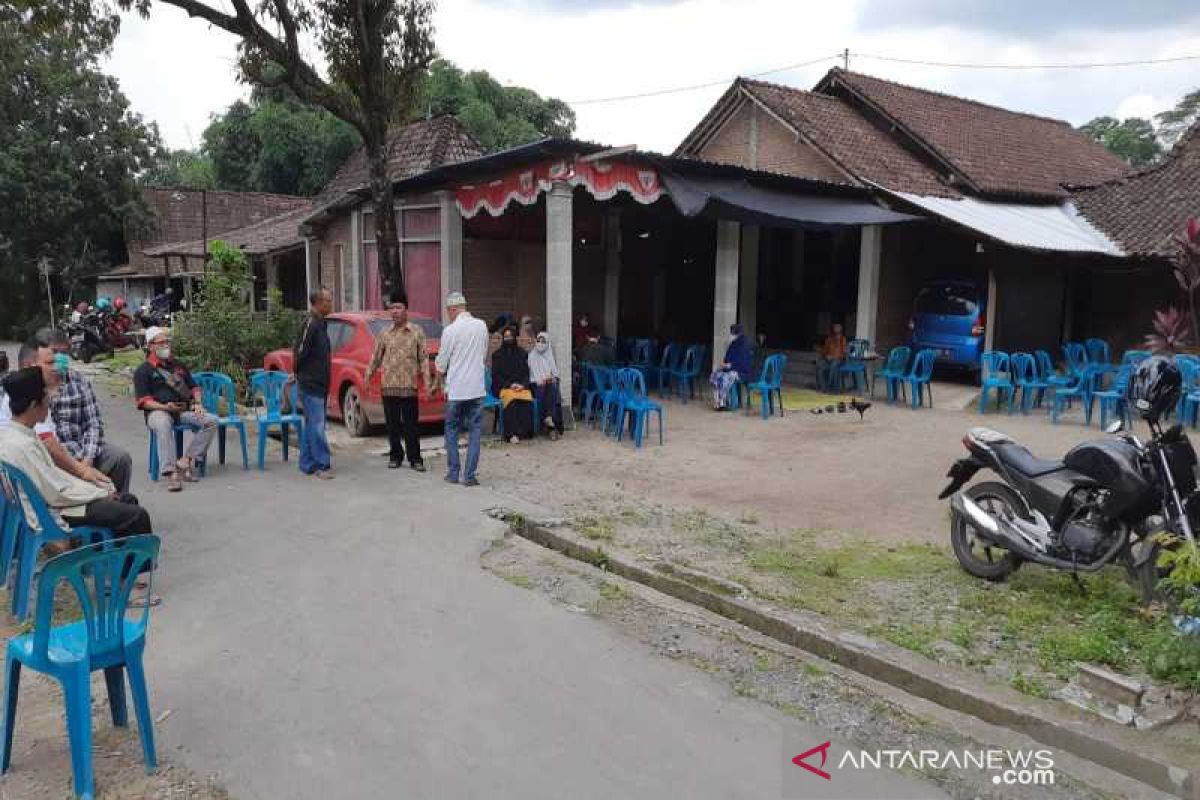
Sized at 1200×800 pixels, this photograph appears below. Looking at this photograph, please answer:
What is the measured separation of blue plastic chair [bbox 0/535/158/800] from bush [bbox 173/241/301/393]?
11.4 m

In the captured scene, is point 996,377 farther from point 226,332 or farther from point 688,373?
point 226,332

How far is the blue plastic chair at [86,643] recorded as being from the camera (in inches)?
129

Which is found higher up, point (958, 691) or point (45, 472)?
point (45, 472)

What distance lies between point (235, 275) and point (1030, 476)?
1414 centimetres

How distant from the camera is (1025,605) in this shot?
5.26m

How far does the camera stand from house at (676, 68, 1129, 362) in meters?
15.6

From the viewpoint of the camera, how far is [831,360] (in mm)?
14797

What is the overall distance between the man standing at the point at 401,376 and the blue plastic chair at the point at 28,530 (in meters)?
3.75

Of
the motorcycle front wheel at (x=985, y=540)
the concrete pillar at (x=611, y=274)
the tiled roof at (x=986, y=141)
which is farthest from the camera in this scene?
the tiled roof at (x=986, y=141)

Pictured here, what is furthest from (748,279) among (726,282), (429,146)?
(429,146)

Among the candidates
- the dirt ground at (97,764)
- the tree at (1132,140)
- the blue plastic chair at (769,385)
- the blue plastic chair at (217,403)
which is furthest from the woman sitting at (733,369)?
the tree at (1132,140)

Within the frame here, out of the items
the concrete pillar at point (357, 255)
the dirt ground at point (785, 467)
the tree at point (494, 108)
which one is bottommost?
the dirt ground at point (785, 467)

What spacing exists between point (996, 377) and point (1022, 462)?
25.5 ft

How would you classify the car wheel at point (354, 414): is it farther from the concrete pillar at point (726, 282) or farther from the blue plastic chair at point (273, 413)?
the concrete pillar at point (726, 282)
